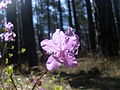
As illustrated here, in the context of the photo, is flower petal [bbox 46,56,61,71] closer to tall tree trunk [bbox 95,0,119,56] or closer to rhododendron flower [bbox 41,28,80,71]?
rhododendron flower [bbox 41,28,80,71]

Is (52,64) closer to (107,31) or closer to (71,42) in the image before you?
(71,42)

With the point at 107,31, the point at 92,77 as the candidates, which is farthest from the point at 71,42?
the point at 107,31

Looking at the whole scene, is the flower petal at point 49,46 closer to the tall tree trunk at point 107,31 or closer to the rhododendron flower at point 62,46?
the rhododendron flower at point 62,46

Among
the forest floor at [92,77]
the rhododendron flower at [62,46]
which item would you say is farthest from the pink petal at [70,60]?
the forest floor at [92,77]

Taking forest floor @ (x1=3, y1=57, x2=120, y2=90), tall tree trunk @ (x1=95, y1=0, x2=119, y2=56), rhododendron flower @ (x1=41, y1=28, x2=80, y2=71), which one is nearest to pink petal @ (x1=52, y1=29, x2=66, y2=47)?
rhododendron flower @ (x1=41, y1=28, x2=80, y2=71)

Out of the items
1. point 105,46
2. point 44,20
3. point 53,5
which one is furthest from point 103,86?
point 44,20

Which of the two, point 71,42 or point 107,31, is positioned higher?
point 71,42

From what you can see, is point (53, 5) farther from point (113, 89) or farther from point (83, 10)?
point (113, 89)
